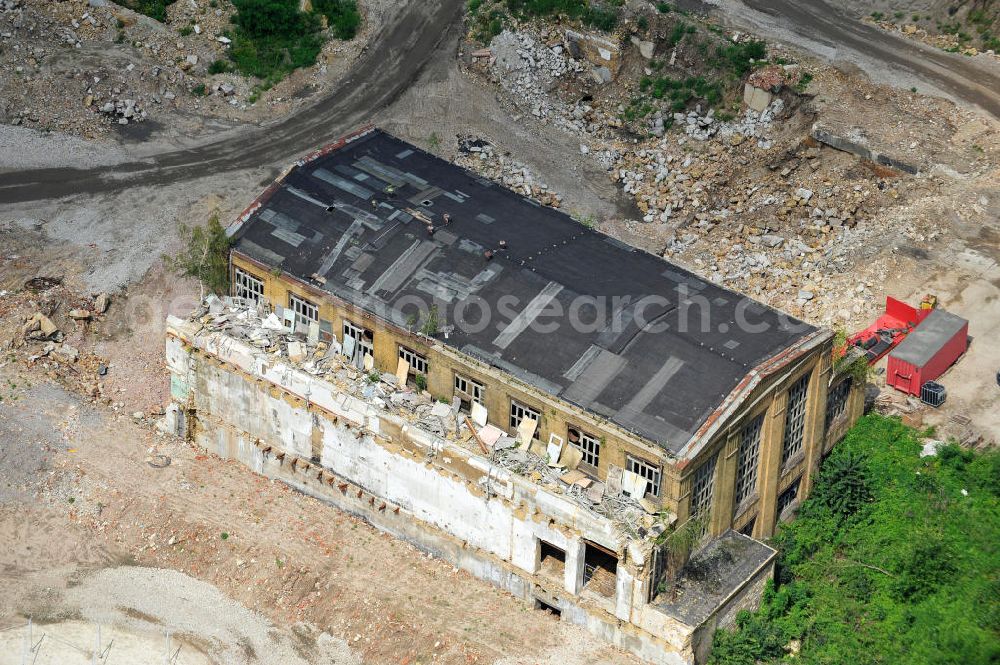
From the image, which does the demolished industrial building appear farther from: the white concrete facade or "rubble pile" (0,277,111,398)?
"rubble pile" (0,277,111,398)

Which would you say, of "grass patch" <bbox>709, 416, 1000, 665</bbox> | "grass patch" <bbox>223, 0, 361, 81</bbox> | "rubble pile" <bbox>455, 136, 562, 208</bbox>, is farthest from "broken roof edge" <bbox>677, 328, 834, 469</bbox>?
"grass patch" <bbox>223, 0, 361, 81</bbox>

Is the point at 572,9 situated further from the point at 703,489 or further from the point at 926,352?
the point at 703,489

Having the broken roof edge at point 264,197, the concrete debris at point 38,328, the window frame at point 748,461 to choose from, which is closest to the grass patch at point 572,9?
the broken roof edge at point 264,197

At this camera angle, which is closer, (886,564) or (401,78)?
(886,564)

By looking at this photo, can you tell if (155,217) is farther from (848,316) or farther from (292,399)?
(848,316)

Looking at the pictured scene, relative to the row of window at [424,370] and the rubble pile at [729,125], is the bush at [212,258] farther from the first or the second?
the rubble pile at [729,125]

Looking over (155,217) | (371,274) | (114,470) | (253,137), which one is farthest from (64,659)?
(253,137)

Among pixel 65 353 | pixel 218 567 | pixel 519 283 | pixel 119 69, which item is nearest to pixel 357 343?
pixel 519 283
